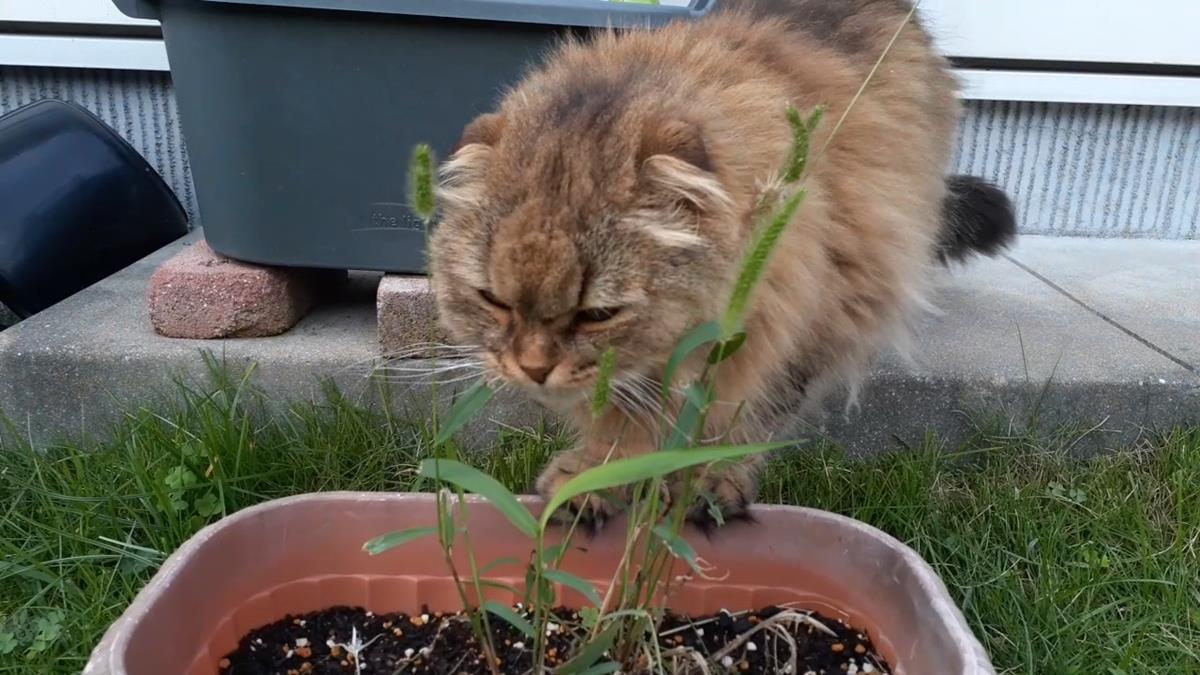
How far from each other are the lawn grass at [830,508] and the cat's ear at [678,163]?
0.76 metres

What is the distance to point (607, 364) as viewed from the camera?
841mm

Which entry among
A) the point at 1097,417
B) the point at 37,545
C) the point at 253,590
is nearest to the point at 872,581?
the point at 253,590

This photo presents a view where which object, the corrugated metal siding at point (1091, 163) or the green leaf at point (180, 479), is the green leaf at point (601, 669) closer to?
the green leaf at point (180, 479)

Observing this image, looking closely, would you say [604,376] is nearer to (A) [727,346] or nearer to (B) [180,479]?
(A) [727,346]

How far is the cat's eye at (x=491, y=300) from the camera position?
51.0 inches

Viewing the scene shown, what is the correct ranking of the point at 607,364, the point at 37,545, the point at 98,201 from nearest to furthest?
the point at 607,364 < the point at 37,545 < the point at 98,201

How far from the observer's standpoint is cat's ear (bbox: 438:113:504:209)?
1.30 metres

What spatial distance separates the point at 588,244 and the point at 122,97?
2563mm

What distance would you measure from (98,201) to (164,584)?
Answer: 1.78 metres

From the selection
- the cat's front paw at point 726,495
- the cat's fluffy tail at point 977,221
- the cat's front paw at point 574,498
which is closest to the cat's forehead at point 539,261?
the cat's front paw at point 574,498

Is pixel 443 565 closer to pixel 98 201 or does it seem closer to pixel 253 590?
pixel 253 590

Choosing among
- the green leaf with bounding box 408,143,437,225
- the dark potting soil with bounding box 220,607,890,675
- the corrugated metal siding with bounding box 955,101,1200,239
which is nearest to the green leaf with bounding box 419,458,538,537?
the green leaf with bounding box 408,143,437,225

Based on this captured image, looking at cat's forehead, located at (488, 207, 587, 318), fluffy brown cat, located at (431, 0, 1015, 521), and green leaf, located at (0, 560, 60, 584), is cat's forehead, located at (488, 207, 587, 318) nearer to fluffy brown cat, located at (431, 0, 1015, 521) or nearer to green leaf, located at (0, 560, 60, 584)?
fluffy brown cat, located at (431, 0, 1015, 521)

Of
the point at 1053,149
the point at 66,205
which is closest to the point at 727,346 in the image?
the point at 66,205
